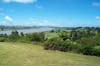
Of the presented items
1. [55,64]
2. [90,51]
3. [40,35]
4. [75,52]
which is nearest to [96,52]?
[90,51]

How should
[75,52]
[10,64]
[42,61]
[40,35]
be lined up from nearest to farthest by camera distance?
[10,64] < [42,61] < [75,52] < [40,35]

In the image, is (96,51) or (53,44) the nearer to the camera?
(96,51)

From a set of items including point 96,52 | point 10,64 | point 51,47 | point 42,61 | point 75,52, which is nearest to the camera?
point 10,64

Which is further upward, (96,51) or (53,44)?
(53,44)

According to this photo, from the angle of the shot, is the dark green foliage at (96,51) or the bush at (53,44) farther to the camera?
the bush at (53,44)

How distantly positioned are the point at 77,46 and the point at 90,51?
2223 mm

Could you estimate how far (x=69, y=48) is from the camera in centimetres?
2395

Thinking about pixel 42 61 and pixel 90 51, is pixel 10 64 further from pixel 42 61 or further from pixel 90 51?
pixel 90 51

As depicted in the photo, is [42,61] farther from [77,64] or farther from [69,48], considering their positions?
[69,48]

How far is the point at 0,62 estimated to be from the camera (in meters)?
15.4

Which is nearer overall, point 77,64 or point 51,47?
point 77,64

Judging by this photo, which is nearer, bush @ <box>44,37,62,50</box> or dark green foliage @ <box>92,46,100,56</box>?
dark green foliage @ <box>92,46,100,56</box>

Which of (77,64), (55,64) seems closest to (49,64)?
(55,64)

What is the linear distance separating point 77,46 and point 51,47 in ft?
Result: 11.8
